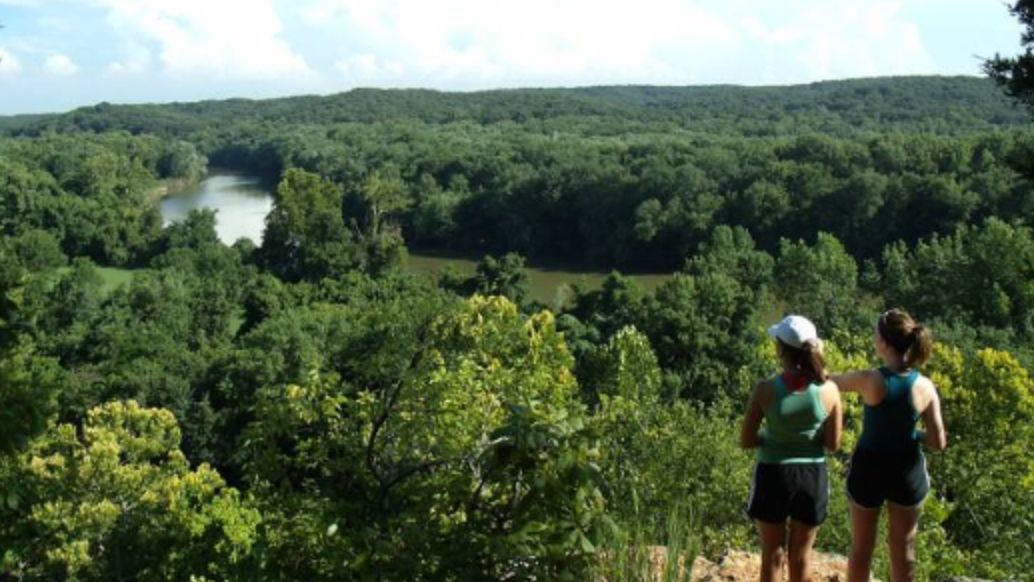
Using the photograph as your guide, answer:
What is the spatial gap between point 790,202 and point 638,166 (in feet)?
46.9

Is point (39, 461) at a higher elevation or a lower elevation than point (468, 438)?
lower

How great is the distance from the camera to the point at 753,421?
4.37 metres

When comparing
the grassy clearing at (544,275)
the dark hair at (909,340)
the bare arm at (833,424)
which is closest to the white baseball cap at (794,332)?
the bare arm at (833,424)

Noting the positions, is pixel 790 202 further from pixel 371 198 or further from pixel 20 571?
pixel 20 571

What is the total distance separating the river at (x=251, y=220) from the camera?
52.4 m

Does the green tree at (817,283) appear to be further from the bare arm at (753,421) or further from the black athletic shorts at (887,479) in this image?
the bare arm at (753,421)

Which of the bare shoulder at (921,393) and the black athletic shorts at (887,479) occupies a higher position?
the bare shoulder at (921,393)

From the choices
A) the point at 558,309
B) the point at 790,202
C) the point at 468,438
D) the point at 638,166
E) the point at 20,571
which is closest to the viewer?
the point at 468,438

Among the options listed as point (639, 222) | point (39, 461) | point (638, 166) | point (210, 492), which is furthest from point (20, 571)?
point (638, 166)

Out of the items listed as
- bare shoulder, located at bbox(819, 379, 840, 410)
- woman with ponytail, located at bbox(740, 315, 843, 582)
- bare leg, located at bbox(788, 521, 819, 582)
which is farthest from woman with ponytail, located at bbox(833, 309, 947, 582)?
bare leg, located at bbox(788, 521, 819, 582)

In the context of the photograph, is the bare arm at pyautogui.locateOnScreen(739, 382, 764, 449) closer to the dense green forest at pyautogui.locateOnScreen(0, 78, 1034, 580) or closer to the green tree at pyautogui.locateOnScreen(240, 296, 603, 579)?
the dense green forest at pyautogui.locateOnScreen(0, 78, 1034, 580)

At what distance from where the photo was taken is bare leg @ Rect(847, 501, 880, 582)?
4.70 meters

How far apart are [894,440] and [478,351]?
8391 mm

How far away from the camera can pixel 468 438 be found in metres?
6.98
